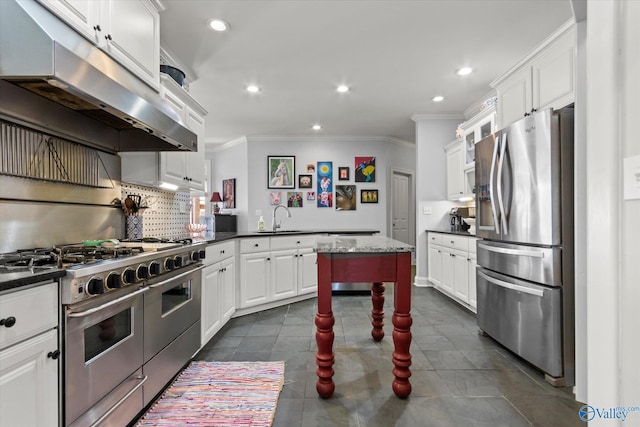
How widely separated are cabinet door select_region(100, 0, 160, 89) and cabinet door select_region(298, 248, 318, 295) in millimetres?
2454

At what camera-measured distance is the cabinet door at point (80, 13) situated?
1.39 m

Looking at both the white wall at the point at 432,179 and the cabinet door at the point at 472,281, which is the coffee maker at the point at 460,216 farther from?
the cabinet door at the point at 472,281

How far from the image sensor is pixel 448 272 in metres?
3.79

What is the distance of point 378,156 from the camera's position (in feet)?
19.3

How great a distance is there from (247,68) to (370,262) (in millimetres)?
2459

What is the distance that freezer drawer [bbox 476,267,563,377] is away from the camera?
6.42ft

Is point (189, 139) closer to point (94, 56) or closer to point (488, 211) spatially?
point (94, 56)

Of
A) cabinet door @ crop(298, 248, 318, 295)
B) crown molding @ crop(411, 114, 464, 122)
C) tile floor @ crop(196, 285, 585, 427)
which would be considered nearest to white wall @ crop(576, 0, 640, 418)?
tile floor @ crop(196, 285, 585, 427)

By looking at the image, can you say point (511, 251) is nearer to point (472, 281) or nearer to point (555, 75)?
point (472, 281)

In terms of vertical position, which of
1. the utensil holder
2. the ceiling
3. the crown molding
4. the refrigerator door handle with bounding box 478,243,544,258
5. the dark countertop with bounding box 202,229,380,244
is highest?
the ceiling

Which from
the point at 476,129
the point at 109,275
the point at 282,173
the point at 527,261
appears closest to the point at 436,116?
the point at 476,129

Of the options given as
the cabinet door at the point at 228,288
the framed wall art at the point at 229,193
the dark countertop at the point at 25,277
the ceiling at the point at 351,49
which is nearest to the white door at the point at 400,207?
the ceiling at the point at 351,49

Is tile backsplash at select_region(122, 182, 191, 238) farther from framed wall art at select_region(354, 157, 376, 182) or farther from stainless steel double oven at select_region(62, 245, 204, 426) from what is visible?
framed wall art at select_region(354, 157, 376, 182)

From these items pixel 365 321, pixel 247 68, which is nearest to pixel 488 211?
pixel 365 321
